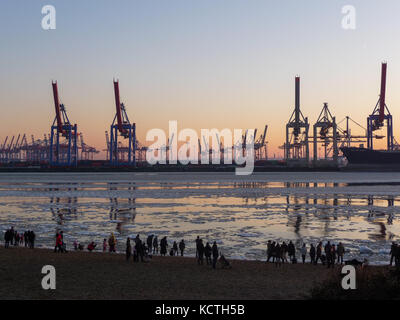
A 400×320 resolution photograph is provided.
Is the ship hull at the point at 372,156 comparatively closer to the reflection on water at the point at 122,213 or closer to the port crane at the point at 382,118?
the port crane at the point at 382,118

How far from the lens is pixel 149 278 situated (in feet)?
43.9

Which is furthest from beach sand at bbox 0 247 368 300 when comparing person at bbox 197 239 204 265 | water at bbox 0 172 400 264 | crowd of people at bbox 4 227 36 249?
water at bbox 0 172 400 264

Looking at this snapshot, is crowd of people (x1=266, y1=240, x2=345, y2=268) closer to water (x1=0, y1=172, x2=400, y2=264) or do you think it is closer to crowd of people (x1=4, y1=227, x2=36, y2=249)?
water (x1=0, y1=172, x2=400, y2=264)

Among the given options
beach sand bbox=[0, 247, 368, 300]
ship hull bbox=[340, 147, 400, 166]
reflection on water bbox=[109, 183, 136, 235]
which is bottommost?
reflection on water bbox=[109, 183, 136, 235]

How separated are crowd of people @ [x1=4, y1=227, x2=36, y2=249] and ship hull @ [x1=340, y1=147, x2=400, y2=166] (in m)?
125

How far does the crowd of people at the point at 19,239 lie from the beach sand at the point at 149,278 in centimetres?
180

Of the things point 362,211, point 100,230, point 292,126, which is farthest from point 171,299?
point 292,126

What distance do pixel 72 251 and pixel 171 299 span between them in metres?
8.62

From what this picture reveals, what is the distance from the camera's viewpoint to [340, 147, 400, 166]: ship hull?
129 meters

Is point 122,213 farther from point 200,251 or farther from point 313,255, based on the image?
point 313,255

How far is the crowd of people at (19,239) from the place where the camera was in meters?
19.0

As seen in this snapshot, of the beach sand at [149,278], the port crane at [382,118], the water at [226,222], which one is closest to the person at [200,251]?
the beach sand at [149,278]
